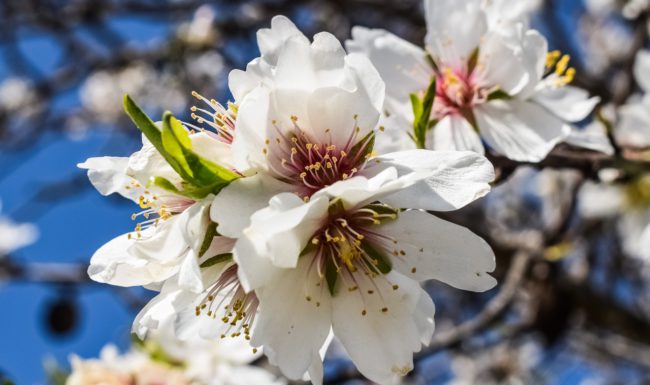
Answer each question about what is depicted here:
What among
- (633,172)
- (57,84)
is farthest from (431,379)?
(633,172)

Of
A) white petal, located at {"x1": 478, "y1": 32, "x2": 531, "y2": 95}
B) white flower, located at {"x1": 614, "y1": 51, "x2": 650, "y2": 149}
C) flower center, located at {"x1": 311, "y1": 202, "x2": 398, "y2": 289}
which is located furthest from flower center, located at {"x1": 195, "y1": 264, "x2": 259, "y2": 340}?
white flower, located at {"x1": 614, "y1": 51, "x2": 650, "y2": 149}

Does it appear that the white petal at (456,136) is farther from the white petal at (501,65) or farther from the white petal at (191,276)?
the white petal at (191,276)

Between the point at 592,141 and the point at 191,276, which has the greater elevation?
the point at 191,276

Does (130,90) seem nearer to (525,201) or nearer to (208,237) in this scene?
(525,201)

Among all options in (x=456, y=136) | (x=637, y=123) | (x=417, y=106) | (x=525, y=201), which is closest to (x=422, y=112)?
(x=417, y=106)

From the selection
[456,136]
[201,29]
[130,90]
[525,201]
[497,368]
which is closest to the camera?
[456,136]

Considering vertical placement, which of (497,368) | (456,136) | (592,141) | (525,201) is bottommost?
(497,368)

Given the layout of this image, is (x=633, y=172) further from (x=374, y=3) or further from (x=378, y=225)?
(x=374, y=3)

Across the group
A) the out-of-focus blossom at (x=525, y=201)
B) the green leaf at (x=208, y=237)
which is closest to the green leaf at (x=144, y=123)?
the green leaf at (x=208, y=237)

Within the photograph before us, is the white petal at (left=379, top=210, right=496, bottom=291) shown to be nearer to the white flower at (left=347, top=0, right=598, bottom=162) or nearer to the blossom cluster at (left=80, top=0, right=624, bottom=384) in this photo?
the blossom cluster at (left=80, top=0, right=624, bottom=384)
